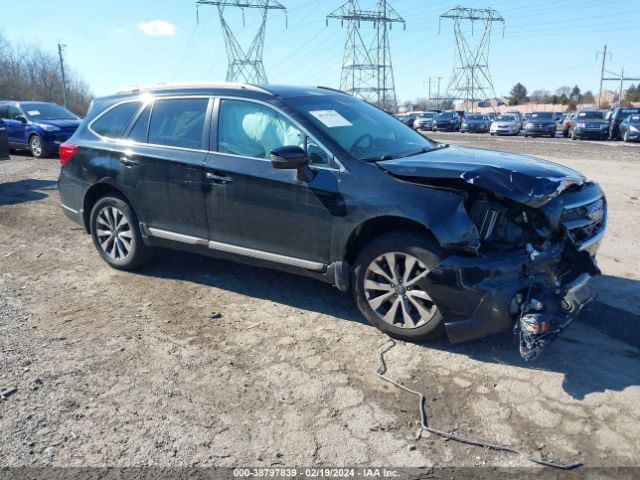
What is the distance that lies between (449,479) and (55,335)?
3.09 m

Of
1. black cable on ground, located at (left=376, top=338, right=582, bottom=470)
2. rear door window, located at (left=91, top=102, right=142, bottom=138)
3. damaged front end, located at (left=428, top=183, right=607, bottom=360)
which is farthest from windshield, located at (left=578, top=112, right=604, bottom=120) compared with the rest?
black cable on ground, located at (left=376, top=338, right=582, bottom=470)

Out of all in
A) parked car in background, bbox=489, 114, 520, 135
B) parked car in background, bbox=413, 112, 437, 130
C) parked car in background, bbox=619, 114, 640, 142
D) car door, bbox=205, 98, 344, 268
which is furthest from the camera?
parked car in background, bbox=413, 112, 437, 130

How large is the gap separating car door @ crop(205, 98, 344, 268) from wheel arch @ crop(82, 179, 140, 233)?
119cm

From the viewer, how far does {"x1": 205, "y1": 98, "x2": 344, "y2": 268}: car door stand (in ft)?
13.5

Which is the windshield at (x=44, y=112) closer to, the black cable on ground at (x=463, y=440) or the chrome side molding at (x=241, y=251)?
the chrome side molding at (x=241, y=251)

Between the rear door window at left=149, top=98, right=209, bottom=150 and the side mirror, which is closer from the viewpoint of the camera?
the side mirror

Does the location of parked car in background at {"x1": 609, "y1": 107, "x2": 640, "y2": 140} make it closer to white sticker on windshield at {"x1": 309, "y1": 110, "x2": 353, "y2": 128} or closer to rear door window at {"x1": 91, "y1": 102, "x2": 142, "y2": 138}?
white sticker on windshield at {"x1": 309, "y1": 110, "x2": 353, "y2": 128}

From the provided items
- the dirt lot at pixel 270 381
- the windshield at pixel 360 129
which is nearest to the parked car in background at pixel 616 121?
the dirt lot at pixel 270 381

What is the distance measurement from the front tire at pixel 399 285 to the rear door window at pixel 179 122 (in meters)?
1.91

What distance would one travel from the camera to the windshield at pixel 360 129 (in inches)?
168

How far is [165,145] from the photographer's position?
4.98 metres

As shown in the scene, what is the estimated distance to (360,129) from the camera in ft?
15.0

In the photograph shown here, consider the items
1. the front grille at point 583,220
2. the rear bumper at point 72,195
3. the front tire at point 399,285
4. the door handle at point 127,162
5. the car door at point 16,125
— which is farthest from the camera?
the car door at point 16,125

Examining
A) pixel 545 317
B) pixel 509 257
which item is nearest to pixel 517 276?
pixel 509 257
